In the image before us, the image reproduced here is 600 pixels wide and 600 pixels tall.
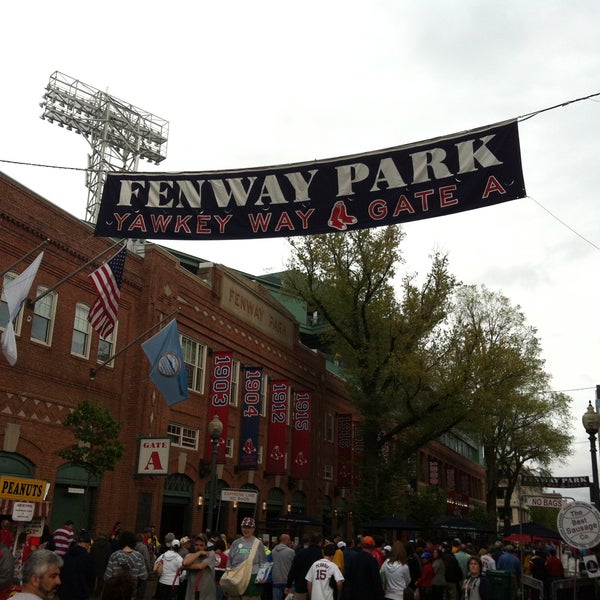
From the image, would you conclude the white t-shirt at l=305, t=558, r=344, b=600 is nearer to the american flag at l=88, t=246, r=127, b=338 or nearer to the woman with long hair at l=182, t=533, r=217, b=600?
the woman with long hair at l=182, t=533, r=217, b=600

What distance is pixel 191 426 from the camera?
2820cm

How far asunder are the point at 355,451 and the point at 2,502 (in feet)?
90.1

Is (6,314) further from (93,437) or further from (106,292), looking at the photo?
(93,437)

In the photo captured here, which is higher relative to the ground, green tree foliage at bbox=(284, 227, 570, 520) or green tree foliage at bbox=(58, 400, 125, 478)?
green tree foliage at bbox=(284, 227, 570, 520)

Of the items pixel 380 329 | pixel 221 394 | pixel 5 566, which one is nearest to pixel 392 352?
pixel 380 329

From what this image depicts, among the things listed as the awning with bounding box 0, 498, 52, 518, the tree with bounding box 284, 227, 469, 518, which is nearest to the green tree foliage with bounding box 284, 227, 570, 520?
the tree with bounding box 284, 227, 469, 518

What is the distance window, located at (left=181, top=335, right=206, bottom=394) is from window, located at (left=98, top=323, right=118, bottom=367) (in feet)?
12.9

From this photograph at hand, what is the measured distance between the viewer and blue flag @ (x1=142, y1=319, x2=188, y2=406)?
21.2 metres

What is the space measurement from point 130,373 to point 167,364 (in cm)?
462

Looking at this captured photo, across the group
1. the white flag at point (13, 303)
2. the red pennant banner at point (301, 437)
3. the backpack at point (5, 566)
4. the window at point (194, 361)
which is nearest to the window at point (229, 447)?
the window at point (194, 361)

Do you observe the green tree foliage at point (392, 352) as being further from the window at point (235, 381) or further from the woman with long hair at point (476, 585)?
the woman with long hair at point (476, 585)

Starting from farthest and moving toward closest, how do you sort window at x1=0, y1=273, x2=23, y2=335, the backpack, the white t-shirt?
window at x1=0, y1=273, x2=23, y2=335 → the white t-shirt → the backpack

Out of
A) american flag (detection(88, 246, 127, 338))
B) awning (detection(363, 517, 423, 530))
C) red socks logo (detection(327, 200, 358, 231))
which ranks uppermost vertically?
american flag (detection(88, 246, 127, 338))

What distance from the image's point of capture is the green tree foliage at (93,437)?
19.3m
